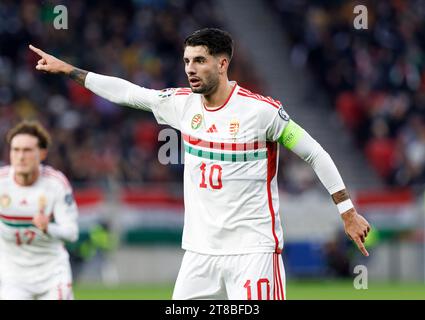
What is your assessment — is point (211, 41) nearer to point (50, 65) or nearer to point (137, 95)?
point (137, 95)

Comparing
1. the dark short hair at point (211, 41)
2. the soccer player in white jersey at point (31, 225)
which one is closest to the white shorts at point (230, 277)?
the dark short hair at point (211, 41)

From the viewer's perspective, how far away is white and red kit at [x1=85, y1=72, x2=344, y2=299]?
8.20m

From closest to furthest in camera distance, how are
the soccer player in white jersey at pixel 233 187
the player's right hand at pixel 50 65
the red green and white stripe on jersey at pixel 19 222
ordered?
the soccer player in white jersey at pixel 233 187 < the player's right hand at pixel 50 65 < the red green and white stripe on jersey at pixel 19 222

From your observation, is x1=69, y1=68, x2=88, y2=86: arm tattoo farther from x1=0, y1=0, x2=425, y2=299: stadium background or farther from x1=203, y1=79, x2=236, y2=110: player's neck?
x1=0, y1=0, x2=425, y2=299: stadium background

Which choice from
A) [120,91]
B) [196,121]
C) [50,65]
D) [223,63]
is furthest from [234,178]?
[50,65]

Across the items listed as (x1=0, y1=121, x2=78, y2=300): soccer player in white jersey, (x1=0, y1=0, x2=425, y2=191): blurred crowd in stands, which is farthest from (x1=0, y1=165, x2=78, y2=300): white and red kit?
(x1=0, y1=0, x2=425, y2=191): blurred crowd in stands

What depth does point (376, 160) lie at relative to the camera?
2472 cm

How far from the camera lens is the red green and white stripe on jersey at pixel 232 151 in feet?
27.1

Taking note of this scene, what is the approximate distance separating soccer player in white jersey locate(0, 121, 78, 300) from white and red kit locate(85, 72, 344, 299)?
2.28 m

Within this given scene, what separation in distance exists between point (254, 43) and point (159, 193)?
29.7ft

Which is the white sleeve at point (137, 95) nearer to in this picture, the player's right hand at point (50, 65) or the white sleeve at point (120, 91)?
the white sleeve at point (120, 91)

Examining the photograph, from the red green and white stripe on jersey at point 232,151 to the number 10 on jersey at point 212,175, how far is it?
0.07 m

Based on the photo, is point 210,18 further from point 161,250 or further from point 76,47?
point 161,250
